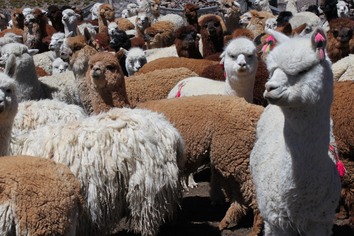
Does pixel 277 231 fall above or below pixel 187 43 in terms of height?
below

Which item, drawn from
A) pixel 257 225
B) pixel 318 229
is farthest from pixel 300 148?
pixel 257 225

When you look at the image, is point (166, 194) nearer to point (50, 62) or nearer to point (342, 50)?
point (342, 50)

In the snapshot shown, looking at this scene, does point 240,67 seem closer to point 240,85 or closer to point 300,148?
point 240,85

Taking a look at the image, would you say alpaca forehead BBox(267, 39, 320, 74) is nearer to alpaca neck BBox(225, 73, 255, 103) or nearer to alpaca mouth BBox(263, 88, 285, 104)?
alpaca mouth BBox(263, 88, 285, 104)

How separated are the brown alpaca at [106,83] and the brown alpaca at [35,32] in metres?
7.28

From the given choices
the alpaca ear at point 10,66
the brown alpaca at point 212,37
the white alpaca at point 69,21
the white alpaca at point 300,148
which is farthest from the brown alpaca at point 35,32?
the white alpaca at point 300,148

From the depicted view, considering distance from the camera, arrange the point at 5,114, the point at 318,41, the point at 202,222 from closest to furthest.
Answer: the point at 318,41, the point at 5,114, the point at 202,222

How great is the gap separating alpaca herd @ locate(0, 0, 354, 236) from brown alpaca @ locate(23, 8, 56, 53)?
5291 mm

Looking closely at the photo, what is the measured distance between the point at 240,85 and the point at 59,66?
4.79m

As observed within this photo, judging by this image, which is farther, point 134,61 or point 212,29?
point 212,29

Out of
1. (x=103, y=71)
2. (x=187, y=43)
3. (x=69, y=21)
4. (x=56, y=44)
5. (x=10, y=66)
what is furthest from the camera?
(x=69, y=21)

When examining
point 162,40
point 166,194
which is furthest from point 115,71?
point 162,40

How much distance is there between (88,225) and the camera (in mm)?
4859

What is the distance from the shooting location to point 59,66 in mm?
10906
